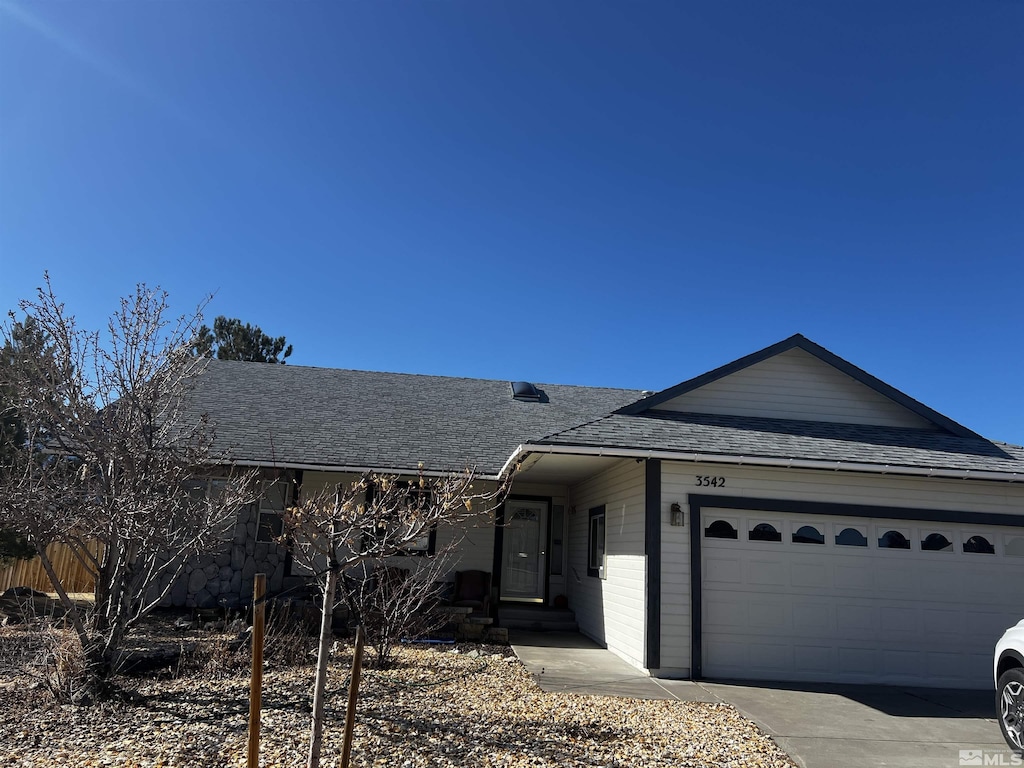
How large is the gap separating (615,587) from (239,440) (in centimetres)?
751

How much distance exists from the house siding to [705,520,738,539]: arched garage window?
0.88ft

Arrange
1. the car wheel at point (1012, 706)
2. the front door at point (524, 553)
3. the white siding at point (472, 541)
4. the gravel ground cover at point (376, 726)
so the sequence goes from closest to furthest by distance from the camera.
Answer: the gravel ground cover at point (376, 726) → the car wheel at point (1012, 706) → the white siding at point (472, 541) → the front door at point (524, 553)

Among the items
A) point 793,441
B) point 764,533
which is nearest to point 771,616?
point 764,533

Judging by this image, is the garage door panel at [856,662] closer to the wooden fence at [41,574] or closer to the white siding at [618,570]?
the white siding at [618,570]

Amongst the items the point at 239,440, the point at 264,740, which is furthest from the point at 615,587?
the point at 239,440

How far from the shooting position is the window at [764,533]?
29.3ft

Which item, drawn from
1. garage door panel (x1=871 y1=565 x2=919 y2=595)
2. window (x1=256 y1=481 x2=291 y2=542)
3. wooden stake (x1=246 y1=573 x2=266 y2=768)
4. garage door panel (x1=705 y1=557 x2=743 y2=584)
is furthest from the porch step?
wooden stake (x1=246 y1=573 x2=266 y2=768)

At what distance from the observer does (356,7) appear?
8.55m

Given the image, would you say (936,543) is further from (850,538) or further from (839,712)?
(839,712)

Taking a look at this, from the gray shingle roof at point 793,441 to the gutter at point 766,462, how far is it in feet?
0.19

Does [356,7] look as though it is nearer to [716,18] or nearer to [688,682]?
[716,18]

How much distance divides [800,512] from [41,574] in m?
16.1

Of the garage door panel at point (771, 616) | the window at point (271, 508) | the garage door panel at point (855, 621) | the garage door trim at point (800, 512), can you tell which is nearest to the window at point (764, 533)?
the garage door trim at point (800, 512)

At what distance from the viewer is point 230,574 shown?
11516mm
